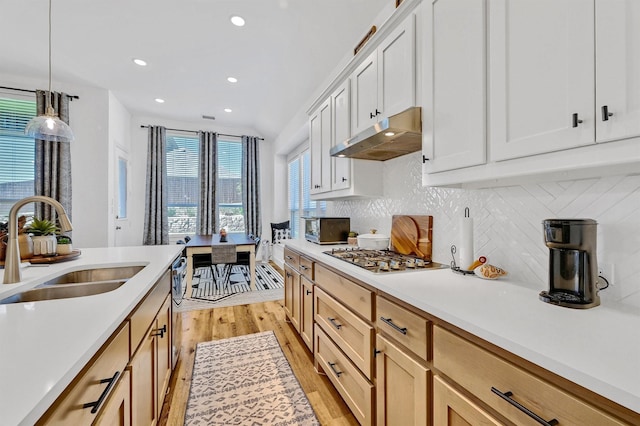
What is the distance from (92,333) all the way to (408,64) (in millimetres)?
1890

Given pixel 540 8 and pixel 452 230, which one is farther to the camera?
pixel 452 230

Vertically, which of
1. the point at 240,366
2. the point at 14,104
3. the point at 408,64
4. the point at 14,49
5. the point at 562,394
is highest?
the point at 14,49

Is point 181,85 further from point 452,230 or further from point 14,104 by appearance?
point 452,230

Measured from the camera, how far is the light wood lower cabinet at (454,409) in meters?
0.84

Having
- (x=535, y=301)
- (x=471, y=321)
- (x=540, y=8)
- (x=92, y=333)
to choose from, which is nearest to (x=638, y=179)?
(x=535, y=301)

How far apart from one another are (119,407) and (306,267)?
61.6 inches

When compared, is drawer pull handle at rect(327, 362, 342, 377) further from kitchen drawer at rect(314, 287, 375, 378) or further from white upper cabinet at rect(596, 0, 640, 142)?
white upper cabinet at rect(596, 0, 640, 142)

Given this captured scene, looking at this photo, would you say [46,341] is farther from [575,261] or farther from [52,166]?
[52,166]

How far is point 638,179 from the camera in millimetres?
982

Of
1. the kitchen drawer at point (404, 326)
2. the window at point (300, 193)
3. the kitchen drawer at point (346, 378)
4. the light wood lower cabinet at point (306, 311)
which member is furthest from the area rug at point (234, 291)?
the kitchen drawer at point (404, 326)

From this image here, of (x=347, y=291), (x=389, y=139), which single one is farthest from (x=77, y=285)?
(x=389, y=139)

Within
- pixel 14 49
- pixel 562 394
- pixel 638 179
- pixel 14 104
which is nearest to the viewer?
pixel 562 394

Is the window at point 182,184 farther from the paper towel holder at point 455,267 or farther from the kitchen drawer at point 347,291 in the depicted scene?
the paper towel holder at point 455,267

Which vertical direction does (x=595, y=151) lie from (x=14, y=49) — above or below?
below
